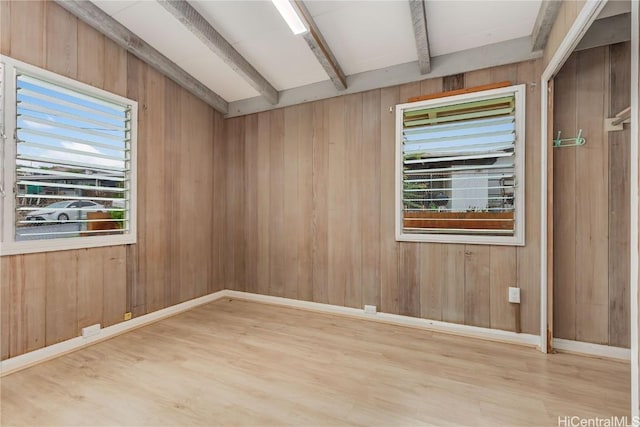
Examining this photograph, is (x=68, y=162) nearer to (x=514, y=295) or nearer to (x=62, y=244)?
(x=62, y=244)

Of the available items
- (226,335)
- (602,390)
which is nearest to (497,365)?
(602,390)

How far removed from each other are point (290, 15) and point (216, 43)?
0.85m

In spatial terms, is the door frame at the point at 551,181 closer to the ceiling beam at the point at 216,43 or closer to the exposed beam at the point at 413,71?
the exposed beam at the point at 413,71

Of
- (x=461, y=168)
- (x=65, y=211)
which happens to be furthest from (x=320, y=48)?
(x=65, y=211)

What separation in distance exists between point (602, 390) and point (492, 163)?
5.76 ft

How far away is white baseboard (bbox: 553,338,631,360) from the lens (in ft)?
7.36

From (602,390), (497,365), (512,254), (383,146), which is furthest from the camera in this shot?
(383,146)

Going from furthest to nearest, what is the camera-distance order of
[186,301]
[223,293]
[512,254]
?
[223,293] → [186,301] → [512,254]

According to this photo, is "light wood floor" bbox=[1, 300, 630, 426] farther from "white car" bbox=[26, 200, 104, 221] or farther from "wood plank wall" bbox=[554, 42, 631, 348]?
"white car" bbox=[26, 200, 104, 221]

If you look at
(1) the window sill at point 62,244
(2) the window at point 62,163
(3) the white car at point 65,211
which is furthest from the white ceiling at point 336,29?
(1) the window sill at point 62,244

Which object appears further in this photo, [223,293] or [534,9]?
[223,293]

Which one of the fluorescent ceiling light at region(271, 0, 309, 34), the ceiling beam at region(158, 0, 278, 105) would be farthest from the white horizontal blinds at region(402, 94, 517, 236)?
the ceiling beam at region(158, 0, 278, 105)

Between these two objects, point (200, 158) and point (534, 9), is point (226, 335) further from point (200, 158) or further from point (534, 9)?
point (534, 9)

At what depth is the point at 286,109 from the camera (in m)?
3.60
